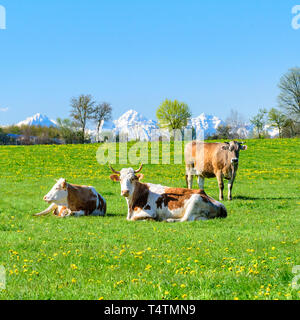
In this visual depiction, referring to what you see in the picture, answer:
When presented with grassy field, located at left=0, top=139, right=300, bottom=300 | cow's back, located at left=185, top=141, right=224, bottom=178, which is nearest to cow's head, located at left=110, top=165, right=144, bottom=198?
grassy field, located at left=0, top=139, right=300, bottom=300

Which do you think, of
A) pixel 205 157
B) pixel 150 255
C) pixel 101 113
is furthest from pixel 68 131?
pixel 150 255

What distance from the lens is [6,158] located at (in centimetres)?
4491

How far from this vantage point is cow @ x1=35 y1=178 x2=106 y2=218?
1450 cm

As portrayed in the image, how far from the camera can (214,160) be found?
2019 centimetres

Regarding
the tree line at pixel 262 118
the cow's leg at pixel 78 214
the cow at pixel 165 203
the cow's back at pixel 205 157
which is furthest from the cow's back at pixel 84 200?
the tree line at pixel 262 118

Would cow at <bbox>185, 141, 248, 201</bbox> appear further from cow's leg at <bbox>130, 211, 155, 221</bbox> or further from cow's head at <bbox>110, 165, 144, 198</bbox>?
cow's head at <bbox>110, 165, 144, 198</bbox>

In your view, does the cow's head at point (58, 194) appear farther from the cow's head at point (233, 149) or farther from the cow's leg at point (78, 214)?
the cow's head at point (233, 149)

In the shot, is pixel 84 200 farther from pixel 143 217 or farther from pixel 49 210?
pixel 143 217

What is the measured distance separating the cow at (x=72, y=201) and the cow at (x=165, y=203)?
196cm

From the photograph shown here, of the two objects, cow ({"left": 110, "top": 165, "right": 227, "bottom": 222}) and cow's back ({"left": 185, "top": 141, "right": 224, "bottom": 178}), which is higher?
cow's back ({"left": 185, "top": 141, "right": 224, "bottom": 178})

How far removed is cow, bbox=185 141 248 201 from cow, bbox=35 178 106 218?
6862 millimetres

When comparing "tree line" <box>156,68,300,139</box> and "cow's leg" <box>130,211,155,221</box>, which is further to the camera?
"tree line" <box>156,68,300,139</box>

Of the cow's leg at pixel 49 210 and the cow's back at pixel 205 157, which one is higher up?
the cow's back at pixel 205 157

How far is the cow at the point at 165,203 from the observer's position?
12914 mm
